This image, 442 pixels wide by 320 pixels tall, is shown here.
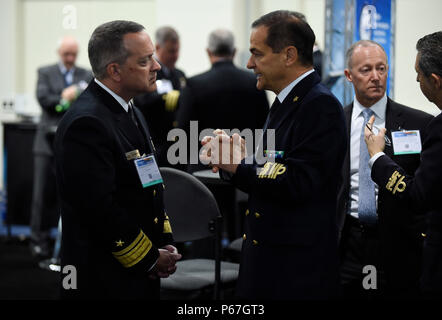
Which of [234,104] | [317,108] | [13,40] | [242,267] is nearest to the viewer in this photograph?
[317,108]

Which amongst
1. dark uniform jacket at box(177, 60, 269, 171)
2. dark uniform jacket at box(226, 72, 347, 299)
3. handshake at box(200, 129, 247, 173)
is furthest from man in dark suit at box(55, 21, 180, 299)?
dark uniform jacket at box(177, 60, 269, 171)

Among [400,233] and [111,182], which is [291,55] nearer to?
[111,182]

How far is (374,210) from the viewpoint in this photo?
8.25ft

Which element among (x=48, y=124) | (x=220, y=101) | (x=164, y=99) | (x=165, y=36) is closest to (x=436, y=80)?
(x=220, y=101)

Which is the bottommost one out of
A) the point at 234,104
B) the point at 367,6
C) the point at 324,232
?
the point at 324,232

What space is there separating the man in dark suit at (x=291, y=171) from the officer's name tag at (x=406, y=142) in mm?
637

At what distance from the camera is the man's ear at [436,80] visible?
1924 mm

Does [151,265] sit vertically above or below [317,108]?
below

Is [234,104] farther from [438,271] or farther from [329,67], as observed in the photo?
[438,271]

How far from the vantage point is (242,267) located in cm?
199

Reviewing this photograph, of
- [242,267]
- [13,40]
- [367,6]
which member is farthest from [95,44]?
[13,40]

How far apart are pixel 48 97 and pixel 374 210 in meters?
3.58

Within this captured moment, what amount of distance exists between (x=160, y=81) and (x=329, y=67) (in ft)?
4.92

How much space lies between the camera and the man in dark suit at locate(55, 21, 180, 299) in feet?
5.89
